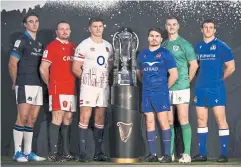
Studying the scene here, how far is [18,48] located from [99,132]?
156 cm

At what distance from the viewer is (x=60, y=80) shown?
880cm

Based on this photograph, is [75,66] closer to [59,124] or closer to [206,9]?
[59,124]

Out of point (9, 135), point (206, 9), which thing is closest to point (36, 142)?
point (9, 135)

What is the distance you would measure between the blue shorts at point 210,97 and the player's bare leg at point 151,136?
0.67 metres

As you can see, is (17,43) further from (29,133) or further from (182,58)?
(182,58)

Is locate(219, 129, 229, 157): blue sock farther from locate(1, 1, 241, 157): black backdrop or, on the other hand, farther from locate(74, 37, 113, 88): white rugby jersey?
locate(74, 37, 113, 88): white rugby jersey

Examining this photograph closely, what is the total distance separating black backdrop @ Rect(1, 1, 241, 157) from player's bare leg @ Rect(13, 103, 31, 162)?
0.61m

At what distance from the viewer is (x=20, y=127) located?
29.0 ft

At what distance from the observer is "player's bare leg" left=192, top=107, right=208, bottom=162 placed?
8.73 metres

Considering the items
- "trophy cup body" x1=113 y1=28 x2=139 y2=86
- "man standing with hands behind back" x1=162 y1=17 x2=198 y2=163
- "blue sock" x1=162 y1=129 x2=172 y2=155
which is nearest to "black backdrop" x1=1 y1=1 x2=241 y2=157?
"trophy cup body" x1=113 y1=28 x2=139 y2=86

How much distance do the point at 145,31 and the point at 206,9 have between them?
0.92 metres

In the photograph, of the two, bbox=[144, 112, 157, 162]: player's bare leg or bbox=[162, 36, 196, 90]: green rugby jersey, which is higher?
bbox=[162, 36, 196, 90]: green rugby jersey

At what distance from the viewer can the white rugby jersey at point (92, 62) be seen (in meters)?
8.70

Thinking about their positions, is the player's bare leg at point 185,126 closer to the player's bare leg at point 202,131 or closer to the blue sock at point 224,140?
the player's bare leg at point 202,131
